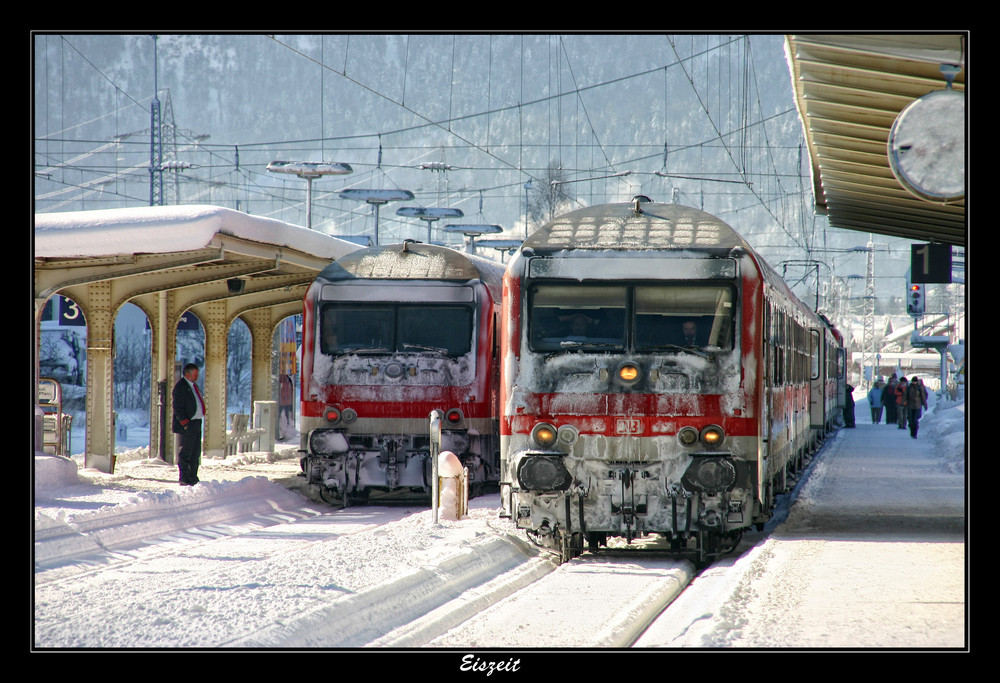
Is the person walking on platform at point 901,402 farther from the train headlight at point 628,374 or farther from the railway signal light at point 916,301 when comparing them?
the train headlight at point 628,374

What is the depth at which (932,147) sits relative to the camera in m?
6.77

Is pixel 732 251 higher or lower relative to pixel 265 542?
higher

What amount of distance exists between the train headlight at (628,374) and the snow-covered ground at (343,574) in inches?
65.1

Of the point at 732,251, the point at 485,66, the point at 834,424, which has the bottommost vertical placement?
the point at 834,424

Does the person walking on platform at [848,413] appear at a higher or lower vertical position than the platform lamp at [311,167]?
lower

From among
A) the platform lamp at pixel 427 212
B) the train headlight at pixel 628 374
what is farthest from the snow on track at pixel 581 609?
the platform lamp at pixel 427 212

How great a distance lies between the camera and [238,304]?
19875 millimetres

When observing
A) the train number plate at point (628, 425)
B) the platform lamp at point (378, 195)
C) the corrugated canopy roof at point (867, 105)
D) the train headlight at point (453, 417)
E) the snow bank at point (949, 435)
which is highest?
the platform lamp at point (378, 195)

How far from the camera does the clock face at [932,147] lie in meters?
6.71

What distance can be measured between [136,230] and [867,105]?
27.4ft

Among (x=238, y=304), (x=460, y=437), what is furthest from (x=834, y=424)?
(x=460, y=437)
